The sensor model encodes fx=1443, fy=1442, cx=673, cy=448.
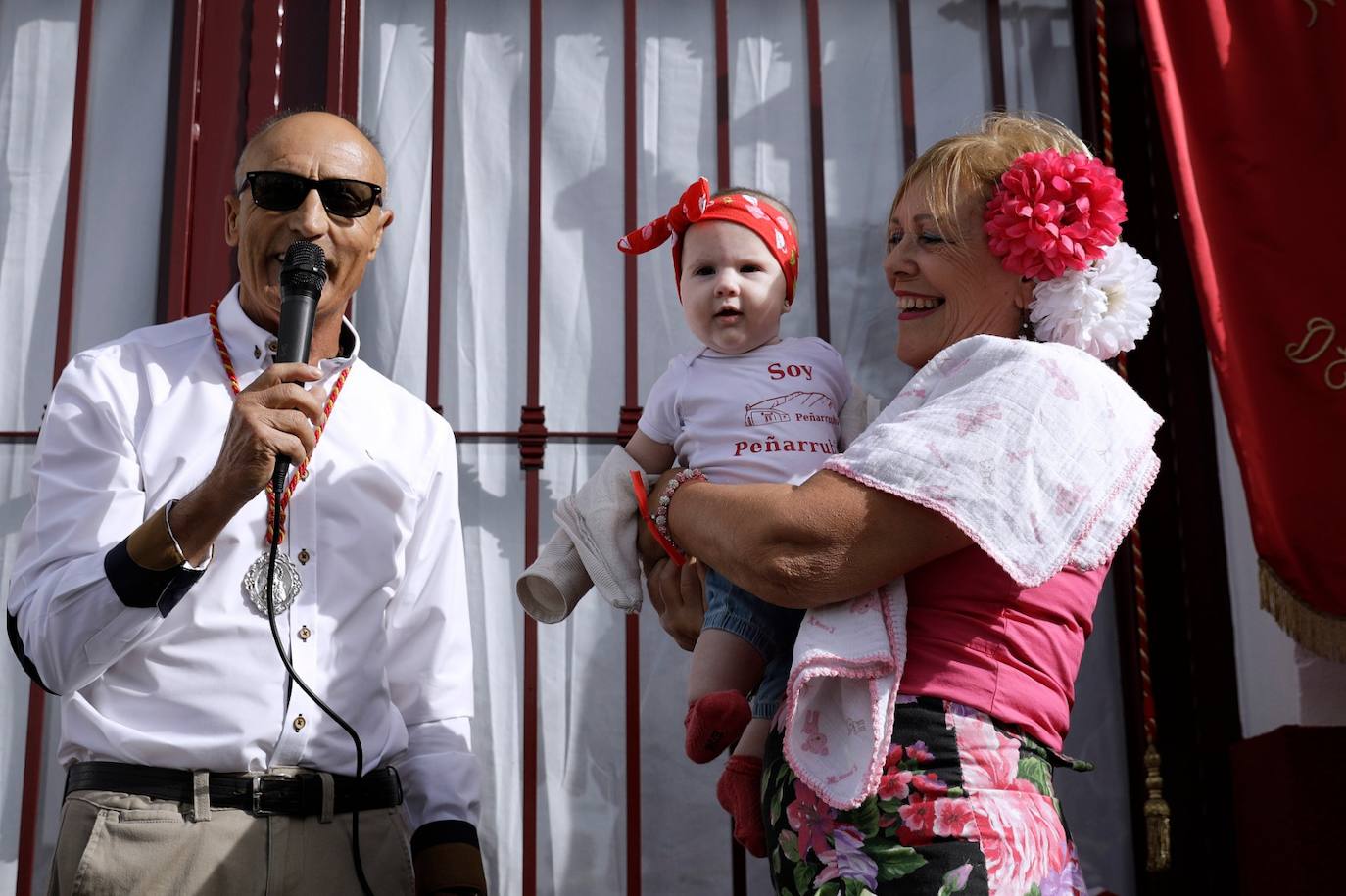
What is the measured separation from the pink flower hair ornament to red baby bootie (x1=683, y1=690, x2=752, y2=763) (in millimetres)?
773

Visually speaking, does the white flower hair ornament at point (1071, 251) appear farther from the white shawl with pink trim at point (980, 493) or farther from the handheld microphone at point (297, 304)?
the handheld microphone at point (297, 304)

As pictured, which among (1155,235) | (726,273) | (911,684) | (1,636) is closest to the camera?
(911,684)

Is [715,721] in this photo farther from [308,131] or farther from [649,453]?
[308,131]

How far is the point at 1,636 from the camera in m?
3.08

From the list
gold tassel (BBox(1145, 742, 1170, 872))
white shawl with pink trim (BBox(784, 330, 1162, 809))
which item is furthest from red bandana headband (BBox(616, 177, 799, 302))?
gold tassel (BBox(1145, 742, 1170, 872))

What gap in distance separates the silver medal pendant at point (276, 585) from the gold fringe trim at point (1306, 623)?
1860 millimetres

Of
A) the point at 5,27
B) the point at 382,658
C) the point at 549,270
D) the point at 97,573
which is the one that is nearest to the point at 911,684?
the point at 382,658

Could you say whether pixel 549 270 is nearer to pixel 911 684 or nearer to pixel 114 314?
pixel 114 314

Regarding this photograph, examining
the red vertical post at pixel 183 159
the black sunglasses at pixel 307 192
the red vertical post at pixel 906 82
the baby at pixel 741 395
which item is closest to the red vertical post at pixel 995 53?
the red vertical post at pixel 906 82

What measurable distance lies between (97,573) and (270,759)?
391 millimetres

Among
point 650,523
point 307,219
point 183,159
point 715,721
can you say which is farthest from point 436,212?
point 715,721

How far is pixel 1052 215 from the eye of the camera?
6.81 feet

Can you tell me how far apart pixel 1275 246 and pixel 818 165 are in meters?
1.03

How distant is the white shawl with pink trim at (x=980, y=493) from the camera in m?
1.85
